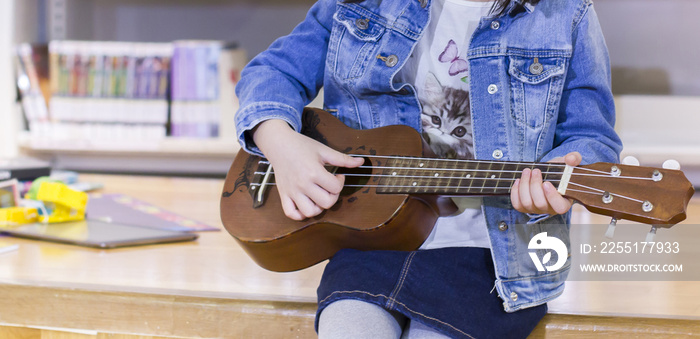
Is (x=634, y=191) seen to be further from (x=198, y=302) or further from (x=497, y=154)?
(x=198, y=302)

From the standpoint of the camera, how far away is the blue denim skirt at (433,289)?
2.57 feet

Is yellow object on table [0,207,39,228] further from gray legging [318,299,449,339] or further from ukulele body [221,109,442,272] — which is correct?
gray legging [318,299,449,339]

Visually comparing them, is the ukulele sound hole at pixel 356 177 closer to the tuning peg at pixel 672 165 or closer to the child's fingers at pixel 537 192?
the child's fingers at pixel 537 192

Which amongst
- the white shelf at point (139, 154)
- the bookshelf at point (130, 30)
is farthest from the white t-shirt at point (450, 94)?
the bookshelf at point (130, 30)

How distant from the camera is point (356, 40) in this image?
0.93 metres

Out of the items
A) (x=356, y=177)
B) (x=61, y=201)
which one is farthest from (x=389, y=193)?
(x=61, y=201)

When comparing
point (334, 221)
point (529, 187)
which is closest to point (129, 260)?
point (334, 221)

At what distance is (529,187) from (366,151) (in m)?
0.24

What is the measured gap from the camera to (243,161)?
97 centimetres

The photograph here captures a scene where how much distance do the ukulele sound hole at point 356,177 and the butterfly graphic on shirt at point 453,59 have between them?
0.57 feet

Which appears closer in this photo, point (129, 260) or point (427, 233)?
point (427, 233)

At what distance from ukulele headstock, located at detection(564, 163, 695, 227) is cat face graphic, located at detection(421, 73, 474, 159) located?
0.19m

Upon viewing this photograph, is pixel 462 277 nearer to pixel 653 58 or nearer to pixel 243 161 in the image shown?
pixel 243 161

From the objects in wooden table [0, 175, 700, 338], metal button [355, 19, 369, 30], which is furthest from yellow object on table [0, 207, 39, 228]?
metal button [355, 19, 369, 30]
